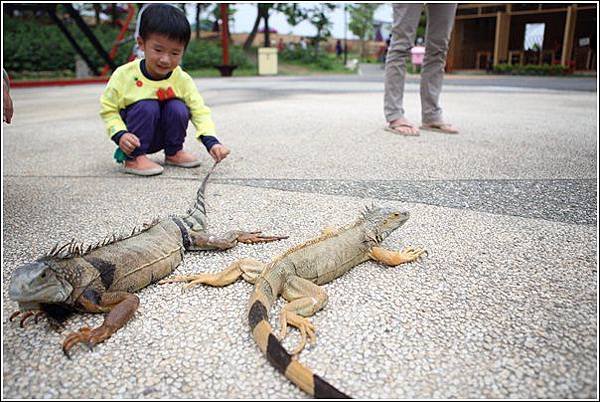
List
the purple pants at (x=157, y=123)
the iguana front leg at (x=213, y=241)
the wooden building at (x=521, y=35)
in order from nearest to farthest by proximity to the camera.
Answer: the iguana front leg at (x=213, y=241), the purple pants at (x=157, y=123), the wooden building at (x=521, y=35)

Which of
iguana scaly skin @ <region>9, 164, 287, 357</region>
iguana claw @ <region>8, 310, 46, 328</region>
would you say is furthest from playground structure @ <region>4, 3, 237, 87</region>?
iguana claw @ <region>8, 310, 46, 328</region>

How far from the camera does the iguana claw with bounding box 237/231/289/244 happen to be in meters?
2.04

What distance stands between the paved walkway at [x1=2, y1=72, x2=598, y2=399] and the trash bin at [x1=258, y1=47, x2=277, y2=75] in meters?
16.6

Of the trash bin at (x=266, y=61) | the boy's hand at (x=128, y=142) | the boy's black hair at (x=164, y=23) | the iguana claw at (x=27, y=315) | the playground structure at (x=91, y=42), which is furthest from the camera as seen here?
the trash bin at (x=266, y=61)

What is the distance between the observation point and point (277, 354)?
1192 millimetres

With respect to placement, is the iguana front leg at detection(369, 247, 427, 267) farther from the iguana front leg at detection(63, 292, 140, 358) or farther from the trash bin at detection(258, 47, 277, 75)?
the trash bin at detection(258, 47, 277, 75)

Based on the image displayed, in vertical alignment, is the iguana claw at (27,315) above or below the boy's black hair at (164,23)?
below

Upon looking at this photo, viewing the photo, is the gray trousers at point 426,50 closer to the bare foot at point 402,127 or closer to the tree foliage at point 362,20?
the bare foot at point 402,127

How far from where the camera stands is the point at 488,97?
8242 millimetres

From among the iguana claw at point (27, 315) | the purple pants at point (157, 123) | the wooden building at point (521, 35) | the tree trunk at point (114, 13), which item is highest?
the tree trunk at point (114, 13)

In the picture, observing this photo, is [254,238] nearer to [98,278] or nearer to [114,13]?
[98,278]

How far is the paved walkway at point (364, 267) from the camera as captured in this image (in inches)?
47.3

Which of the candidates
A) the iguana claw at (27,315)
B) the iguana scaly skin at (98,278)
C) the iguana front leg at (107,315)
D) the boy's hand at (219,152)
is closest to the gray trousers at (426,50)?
the boy's hand at (219,152)

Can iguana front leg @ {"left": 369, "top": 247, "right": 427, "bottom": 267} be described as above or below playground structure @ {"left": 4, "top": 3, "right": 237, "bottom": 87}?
below
